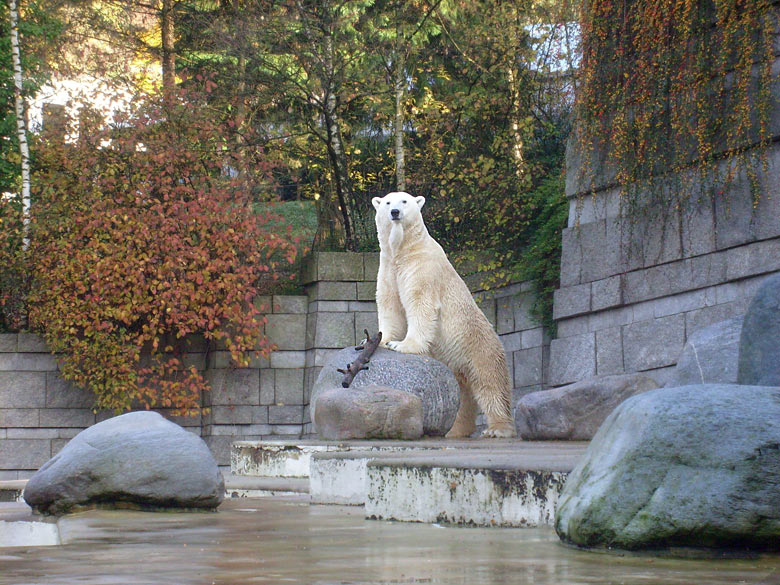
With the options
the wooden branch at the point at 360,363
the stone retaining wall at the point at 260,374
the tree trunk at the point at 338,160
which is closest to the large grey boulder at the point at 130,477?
the wooden branch at the point at 360,363

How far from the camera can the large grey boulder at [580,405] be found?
7.15m

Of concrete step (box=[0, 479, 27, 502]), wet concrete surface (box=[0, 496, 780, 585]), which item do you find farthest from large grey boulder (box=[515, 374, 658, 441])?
concrete step (box=[0, 479, 27, 502])

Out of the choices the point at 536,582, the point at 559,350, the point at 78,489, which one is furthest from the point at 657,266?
the point at 536,582

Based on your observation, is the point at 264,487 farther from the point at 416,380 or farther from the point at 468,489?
the point at 468,489

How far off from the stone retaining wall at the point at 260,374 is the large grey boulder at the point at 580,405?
360 centimetres

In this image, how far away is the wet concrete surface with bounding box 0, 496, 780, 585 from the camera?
2.70 meters

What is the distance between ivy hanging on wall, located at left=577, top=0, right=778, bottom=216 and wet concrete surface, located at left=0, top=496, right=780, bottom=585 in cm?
498

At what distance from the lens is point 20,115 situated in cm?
1202

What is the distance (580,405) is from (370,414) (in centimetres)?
151

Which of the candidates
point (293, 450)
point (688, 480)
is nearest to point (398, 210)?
point (293, 450)

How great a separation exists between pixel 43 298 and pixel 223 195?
2309mm

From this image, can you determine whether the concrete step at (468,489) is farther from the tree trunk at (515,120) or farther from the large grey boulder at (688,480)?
the tree trunk at (515,120)

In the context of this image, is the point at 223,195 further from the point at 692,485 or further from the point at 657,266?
the point at 692,485

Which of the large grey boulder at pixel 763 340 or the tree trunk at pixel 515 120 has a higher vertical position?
the tree trunk at pixel 515 120
